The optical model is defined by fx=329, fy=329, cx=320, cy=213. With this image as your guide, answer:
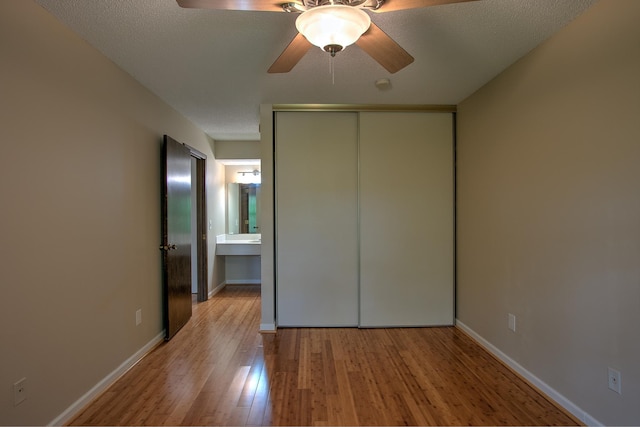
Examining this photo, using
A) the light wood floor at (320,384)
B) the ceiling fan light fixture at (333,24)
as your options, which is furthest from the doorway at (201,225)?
the ceiling fan light fixture at (333,24)

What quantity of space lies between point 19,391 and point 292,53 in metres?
2.22

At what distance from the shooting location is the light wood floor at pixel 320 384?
1.99m

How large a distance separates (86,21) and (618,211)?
3144 mm

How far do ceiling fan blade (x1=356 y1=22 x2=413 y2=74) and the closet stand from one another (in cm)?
162

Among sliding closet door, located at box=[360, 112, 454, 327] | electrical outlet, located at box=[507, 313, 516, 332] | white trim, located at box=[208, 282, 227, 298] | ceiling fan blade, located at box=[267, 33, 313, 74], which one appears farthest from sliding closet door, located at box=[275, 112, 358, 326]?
white trim, located at box=[208, 282, 227, 298]

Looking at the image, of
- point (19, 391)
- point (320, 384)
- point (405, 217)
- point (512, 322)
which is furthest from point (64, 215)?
point (512, 322)

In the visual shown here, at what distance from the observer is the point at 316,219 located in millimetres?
3510

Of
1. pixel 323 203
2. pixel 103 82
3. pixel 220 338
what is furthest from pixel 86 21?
pixel 220 338

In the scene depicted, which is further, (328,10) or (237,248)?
(237,248)

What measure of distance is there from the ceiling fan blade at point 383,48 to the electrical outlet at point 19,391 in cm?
241

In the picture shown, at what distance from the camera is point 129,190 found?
105 inches

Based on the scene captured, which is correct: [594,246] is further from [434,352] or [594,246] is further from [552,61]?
[434,352]

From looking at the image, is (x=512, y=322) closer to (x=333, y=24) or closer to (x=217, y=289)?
(x=333, y=24)

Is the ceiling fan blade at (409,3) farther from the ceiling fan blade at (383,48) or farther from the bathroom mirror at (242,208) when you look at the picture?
the bathroom mirror at (242,208)
